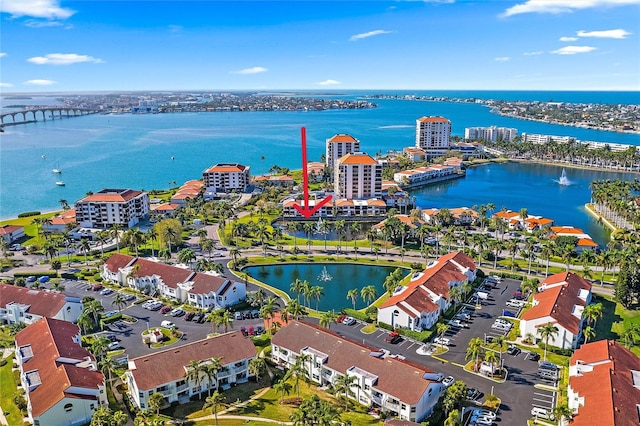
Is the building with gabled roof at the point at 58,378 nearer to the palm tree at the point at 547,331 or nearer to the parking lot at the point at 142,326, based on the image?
the parking lot at the point at 142,326

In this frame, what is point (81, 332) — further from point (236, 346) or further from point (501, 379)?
point (501, 379)

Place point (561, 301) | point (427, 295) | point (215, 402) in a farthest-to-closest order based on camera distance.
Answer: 1. point (427, 295)
2. point (561, 301)
3. point (215, 402)

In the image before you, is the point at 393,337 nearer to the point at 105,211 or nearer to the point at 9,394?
the point at 9,394

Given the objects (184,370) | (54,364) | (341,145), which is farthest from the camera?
(341,145)

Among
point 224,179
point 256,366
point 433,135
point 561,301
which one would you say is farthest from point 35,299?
point 433,135

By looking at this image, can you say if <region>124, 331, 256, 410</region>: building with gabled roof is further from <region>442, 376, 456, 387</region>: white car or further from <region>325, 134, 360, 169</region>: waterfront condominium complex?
<region>325, 134, 360, 169</region>: waterfront condominium complex

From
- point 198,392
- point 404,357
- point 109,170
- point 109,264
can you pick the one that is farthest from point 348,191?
point 109,170
